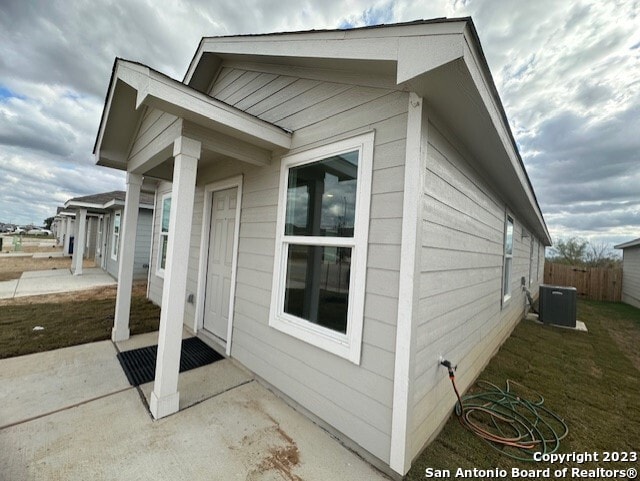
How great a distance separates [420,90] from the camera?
1681 mm

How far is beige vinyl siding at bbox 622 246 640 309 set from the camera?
412 inches

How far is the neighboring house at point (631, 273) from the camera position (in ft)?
34.4

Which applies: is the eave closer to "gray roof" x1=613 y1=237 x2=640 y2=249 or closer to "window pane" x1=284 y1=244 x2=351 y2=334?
"window pane" x1=284 y1=244 x2=351 y2=334

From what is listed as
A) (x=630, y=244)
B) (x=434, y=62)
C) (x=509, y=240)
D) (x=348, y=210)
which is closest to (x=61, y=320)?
(x=348, y=210)

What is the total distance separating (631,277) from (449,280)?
1500 cm

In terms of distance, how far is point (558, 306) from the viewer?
22.0 ft

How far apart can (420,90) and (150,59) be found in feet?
33.7

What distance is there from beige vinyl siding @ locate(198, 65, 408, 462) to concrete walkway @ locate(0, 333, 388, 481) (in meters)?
0.24

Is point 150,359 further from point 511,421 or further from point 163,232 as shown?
point 511,421

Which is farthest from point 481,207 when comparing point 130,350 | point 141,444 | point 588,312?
point 588,312

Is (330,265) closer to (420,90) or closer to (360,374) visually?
(360,374)

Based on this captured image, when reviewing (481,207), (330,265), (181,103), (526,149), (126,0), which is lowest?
(330,265)

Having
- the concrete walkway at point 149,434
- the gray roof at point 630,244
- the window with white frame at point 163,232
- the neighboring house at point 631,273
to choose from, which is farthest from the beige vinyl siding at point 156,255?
the gray roof at point 630,244

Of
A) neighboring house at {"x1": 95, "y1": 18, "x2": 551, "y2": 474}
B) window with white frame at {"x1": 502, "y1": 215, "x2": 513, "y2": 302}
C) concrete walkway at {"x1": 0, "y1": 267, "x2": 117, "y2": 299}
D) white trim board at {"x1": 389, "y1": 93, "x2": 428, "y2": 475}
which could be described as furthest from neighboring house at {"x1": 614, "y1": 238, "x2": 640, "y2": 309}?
concrete walkway at {"x1": 0, "y1": 267, "x2": 117, "y2": 299}
